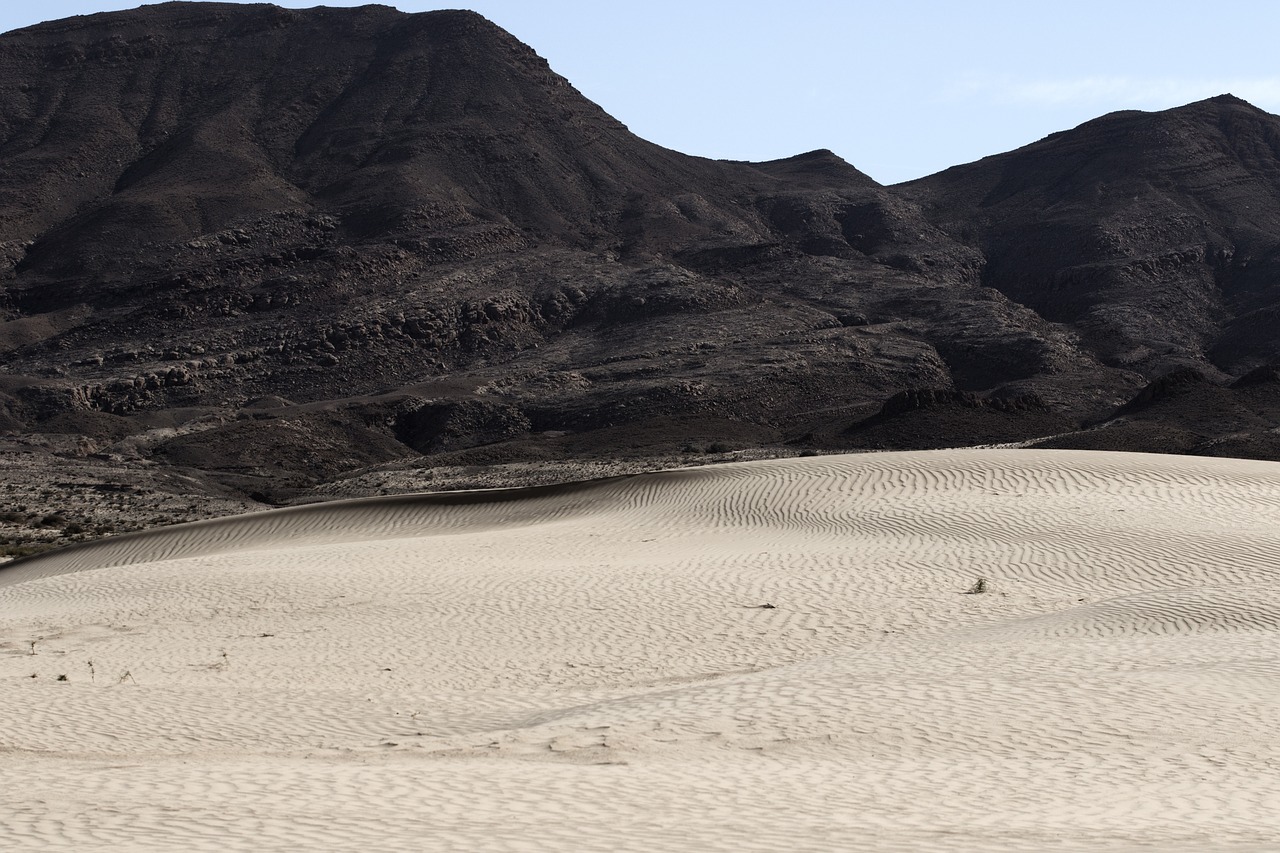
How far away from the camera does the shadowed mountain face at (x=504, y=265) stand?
219 ft

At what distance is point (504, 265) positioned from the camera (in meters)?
89.2

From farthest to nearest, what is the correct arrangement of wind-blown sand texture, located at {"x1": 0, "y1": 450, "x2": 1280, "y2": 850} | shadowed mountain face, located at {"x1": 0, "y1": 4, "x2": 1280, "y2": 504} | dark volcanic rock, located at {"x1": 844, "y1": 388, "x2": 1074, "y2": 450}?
shadowed mountain face, located at {"x1": 0, "y1": 4, "x2": 1280, "y2": 504} → dark volcanic rock, located at {"x1": 844, "y1": 388, "x2": 1074, "y2": 450} → wind-blown sand texture, located at {"x1": 0, "y1": 450, "x2": 1280, "y2": 850}

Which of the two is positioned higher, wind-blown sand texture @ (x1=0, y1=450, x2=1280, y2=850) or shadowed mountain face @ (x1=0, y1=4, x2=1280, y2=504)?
shadowed mountain face @ (x1=0, y1=4, x2=1280, y2=504)

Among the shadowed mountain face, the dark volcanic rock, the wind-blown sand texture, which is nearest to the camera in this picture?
the wind-blown sand texture

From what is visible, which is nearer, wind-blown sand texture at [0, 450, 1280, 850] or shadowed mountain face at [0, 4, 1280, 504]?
wind-blown sand texture at [0, 450, 1280, 850]

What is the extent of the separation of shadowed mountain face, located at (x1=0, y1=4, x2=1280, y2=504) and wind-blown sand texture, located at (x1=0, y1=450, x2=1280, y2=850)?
30.3 m

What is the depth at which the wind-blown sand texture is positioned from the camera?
7254 millimetres

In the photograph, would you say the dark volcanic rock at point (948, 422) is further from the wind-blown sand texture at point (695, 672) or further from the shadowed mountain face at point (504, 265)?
the wind-blown sand texture at point (695, 672)

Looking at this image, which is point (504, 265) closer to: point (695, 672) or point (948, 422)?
point (948, 422)

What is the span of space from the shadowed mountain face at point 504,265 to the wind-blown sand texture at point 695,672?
30.3 m

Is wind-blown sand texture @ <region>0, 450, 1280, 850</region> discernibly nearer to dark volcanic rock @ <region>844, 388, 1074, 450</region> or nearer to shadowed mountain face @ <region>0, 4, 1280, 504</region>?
dark volcanic rock @ <region>844, 388, 1074, 450</region>

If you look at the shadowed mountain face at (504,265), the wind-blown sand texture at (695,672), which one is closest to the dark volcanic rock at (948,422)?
the shadowed mountain face at (504,265)

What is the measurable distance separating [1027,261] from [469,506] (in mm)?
84919

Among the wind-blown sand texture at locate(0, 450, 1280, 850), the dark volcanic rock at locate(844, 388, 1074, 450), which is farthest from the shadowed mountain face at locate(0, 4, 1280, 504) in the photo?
the wind-blown sand texture at locate(0, 450, 1280, 850)
